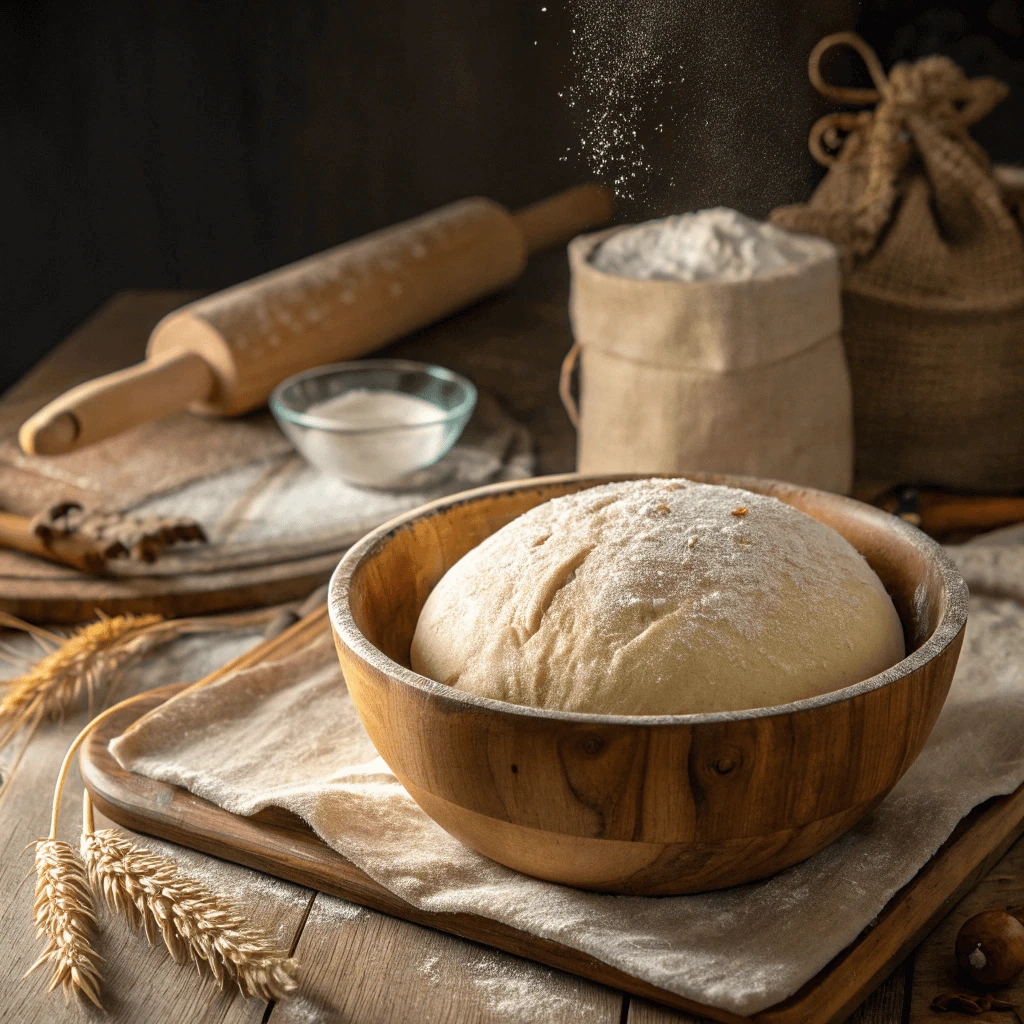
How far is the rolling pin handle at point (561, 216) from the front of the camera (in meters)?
2.32

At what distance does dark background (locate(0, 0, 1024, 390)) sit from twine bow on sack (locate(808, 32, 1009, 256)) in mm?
692

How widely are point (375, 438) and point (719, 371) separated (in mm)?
445

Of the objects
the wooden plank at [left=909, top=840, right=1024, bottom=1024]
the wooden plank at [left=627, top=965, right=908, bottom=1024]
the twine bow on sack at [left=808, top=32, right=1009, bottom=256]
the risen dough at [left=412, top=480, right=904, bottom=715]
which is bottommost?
the wooden plank at [left=909, top=840, right=1024, bottom=1024]

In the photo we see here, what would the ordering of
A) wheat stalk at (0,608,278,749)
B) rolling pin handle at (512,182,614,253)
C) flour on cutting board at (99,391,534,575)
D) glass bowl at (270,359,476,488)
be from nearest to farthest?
wheat stalk at (0,608,278,749) < flour on cutting board at (99,391,534,575) < glass bowl at (270,359,476,488) < rolling pin handle at (512,182,614,253)

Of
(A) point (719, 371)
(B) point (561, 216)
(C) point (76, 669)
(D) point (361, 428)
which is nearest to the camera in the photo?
(C) point (76, 669)

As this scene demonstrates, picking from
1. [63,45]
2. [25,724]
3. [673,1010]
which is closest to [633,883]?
[673,1010]

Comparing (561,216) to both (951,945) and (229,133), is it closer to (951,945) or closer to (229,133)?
(229,133)

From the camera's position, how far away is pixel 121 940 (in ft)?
→ 2.72

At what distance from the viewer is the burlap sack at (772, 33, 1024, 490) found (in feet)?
4.55

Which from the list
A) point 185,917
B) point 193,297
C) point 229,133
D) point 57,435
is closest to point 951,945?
point 185,917

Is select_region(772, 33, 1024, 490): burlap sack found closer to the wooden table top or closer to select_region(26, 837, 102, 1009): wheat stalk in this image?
the wooden table top

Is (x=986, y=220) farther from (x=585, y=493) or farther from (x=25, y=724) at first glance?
(x=25, y=724)

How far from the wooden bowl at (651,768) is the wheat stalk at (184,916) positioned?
5.5 inches

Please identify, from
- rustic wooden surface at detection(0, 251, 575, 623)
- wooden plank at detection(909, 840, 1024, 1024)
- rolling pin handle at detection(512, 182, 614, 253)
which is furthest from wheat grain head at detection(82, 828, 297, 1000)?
rolling pin handle at detection(512, 182, 614, 253)
